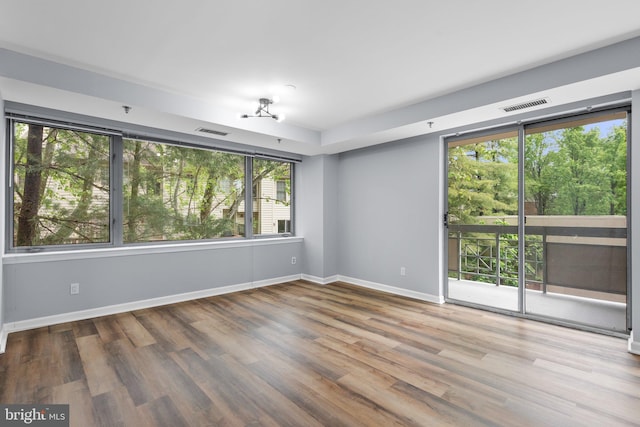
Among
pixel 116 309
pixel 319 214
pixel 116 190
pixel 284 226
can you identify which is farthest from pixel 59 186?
pixel 319 214

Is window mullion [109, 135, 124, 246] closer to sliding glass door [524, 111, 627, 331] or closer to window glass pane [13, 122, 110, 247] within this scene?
window glass pane [13, 122, 110, 247]

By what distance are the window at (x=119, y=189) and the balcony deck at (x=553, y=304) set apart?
339 cm

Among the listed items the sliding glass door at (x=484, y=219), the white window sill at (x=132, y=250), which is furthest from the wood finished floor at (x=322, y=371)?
the white window sill at (x=132, y=250)

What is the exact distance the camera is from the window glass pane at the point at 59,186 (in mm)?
3402

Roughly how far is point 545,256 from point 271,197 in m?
4.08

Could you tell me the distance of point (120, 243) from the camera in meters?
3.96

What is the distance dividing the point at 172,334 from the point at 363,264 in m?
3.08

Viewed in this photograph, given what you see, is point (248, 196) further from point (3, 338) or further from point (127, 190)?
point (3, 338)

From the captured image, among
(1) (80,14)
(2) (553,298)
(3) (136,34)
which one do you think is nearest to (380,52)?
(3) (136,34)

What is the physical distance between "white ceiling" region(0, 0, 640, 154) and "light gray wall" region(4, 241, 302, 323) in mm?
1752

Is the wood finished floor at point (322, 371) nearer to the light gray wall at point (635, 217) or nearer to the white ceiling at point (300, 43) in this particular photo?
the light gray wall at point (635, 217)

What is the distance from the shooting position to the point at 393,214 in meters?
4.79

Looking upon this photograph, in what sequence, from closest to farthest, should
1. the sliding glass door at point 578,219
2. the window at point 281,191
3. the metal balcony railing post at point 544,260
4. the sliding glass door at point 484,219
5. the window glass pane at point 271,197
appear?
the sliding glass door at point 578,219, the metal balcony railing post at point 544,260, the sliding glass door at point 484,219, the window glass pane at point 271,197, the window at point 281,191

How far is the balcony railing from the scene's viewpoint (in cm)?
314
